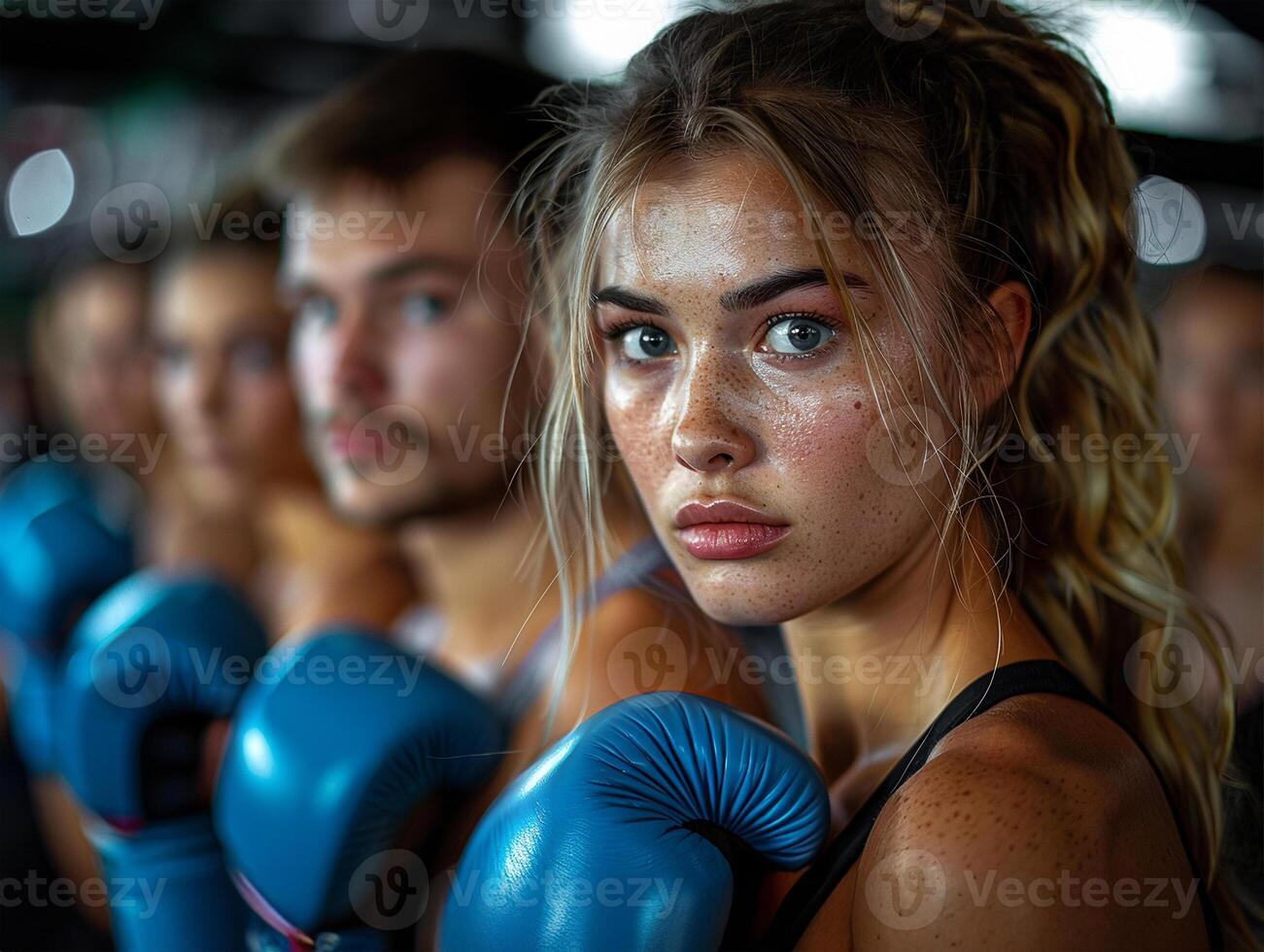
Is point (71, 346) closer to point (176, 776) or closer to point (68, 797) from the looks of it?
point (68, 797)

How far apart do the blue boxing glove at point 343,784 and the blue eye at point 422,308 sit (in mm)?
496

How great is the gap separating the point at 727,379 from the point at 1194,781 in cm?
66

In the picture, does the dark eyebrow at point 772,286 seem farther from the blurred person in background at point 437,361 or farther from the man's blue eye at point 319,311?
the man's blue eye at point 319,311

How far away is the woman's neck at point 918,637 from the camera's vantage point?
1.05 meters

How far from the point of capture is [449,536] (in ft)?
5.64

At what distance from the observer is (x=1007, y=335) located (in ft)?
A: 3.47

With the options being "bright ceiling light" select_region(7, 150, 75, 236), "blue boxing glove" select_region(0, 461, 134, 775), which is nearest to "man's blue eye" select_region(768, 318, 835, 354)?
"blue boxing glove" select_region(0, 461, 134, 775)

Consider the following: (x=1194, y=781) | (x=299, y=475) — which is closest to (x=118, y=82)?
(x=299, y=475)

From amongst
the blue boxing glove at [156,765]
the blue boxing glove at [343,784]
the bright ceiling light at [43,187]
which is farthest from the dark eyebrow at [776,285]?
the bright ceiling light at [43,187]

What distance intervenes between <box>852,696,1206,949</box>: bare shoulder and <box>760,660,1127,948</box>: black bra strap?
0.9 inches

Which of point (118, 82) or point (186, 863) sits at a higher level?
point (118, 82)

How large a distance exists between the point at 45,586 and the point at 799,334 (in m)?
2.02

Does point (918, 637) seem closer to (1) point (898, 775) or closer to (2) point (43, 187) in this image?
(1) point (898, 775)

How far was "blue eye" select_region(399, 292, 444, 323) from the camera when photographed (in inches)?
63.1
